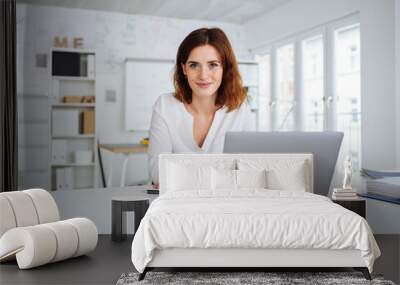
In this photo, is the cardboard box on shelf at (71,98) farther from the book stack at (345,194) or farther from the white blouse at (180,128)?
the book stack at (345,194)

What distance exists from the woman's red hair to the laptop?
1155mm

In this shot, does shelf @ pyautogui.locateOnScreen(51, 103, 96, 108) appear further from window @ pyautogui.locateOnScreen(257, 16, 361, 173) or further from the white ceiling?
window @ pyautogui.locateOnScreen(257, 16, 361, 173)

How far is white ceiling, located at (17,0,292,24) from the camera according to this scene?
7.29 metres

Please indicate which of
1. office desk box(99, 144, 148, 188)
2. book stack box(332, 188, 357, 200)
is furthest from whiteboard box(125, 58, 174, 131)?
book stack box(332, 188, 357, 200)

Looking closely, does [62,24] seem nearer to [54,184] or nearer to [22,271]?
[54,184]

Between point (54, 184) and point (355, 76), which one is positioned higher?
point (355, 76)

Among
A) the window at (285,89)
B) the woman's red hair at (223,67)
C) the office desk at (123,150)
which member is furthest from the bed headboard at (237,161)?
the office desk at (123,150)

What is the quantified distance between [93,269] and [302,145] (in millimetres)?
1845

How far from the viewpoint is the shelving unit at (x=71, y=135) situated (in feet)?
24.5

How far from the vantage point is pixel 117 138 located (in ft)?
25.4

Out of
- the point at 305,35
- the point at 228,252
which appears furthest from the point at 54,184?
the point at 228,252

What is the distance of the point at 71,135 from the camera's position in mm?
7484

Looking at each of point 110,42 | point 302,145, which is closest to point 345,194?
point 302,145

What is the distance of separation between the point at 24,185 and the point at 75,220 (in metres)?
4.04
